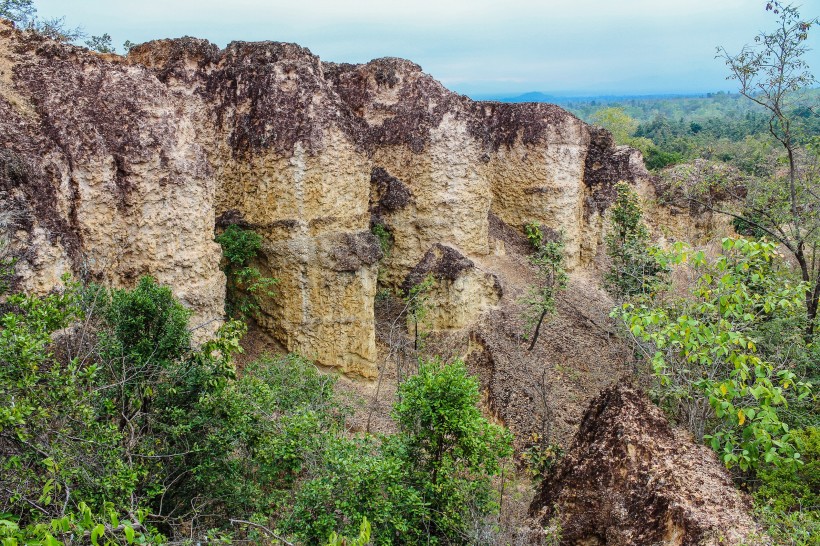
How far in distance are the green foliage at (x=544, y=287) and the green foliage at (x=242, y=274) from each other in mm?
8498

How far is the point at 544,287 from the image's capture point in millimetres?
21328

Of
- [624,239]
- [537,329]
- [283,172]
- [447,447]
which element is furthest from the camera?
[624,239]

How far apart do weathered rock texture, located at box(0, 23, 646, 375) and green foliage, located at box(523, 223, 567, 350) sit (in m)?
1.57

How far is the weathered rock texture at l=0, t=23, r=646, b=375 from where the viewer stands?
12484 millimetres

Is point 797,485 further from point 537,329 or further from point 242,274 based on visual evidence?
point 242,274

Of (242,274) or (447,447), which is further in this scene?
(242,274)

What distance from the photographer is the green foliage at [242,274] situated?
17.0 metres

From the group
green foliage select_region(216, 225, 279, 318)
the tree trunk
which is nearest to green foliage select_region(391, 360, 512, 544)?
green foliage select_region(216, 225, 279, 318)

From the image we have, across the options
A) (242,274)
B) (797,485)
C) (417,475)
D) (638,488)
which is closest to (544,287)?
(242,274)

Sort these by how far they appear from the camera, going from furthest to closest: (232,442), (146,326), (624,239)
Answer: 1. (624,239)
2. (232,442)
3. (146,326)

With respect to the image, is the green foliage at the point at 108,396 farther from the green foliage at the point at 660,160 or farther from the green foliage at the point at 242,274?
the green foliage at the point at 660,160

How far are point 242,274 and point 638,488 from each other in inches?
465

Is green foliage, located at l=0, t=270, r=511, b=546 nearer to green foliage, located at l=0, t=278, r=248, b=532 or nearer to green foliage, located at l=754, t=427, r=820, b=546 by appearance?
green foliage, located at l=0, t=278, r=248, b=532

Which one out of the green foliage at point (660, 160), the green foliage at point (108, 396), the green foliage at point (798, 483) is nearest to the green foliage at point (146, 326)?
the green foliage at point (108, 396)
